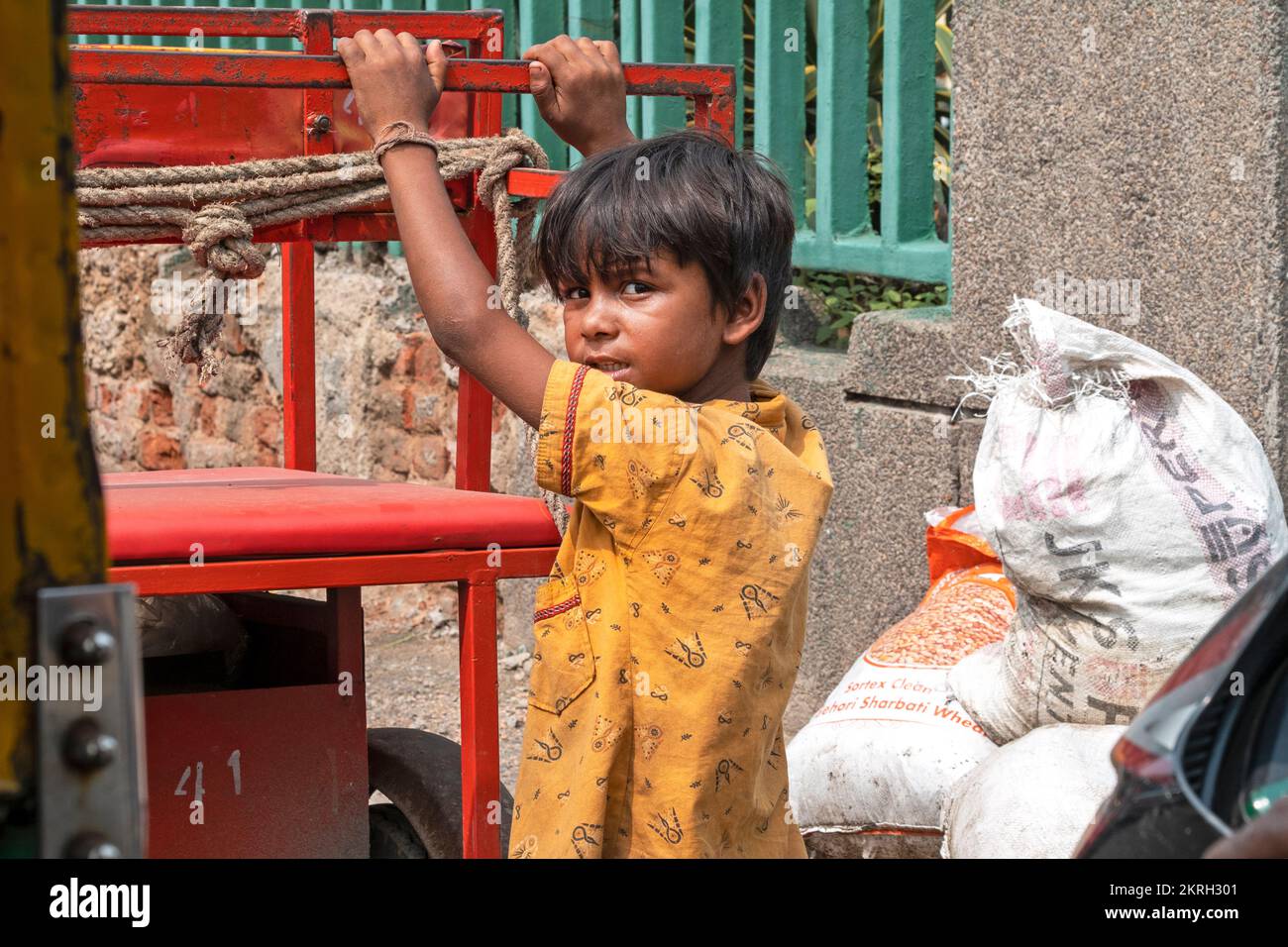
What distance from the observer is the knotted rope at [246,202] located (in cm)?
171

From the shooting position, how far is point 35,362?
62 cm

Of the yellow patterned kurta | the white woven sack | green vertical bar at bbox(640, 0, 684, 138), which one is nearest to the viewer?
the yellow patterned kurta

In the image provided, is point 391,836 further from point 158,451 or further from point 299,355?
point 158,451

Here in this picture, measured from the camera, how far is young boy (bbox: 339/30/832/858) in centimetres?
156

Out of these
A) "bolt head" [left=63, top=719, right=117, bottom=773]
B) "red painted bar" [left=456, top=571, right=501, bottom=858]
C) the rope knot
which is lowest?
"red painted bar" [left=456, top=571, right=501, bottom=858]

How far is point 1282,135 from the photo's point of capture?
256 cm

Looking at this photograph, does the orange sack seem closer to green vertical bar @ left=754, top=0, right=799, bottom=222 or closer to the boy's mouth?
the boy's mouth

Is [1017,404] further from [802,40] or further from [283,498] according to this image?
[802,40]

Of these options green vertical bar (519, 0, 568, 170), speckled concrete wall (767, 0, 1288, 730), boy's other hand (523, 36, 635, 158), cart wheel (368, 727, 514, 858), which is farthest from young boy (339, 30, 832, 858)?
green vertical bar (519, 0, 568, 170)

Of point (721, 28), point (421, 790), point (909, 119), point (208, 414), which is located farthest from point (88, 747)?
point (208, 414)

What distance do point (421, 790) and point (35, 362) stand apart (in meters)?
1.79

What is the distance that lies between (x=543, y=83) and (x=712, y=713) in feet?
2.64

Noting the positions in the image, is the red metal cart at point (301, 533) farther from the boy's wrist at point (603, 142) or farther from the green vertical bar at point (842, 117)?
the green vertical bar at point (842, 117)

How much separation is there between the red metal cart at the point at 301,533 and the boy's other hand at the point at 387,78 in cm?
4
